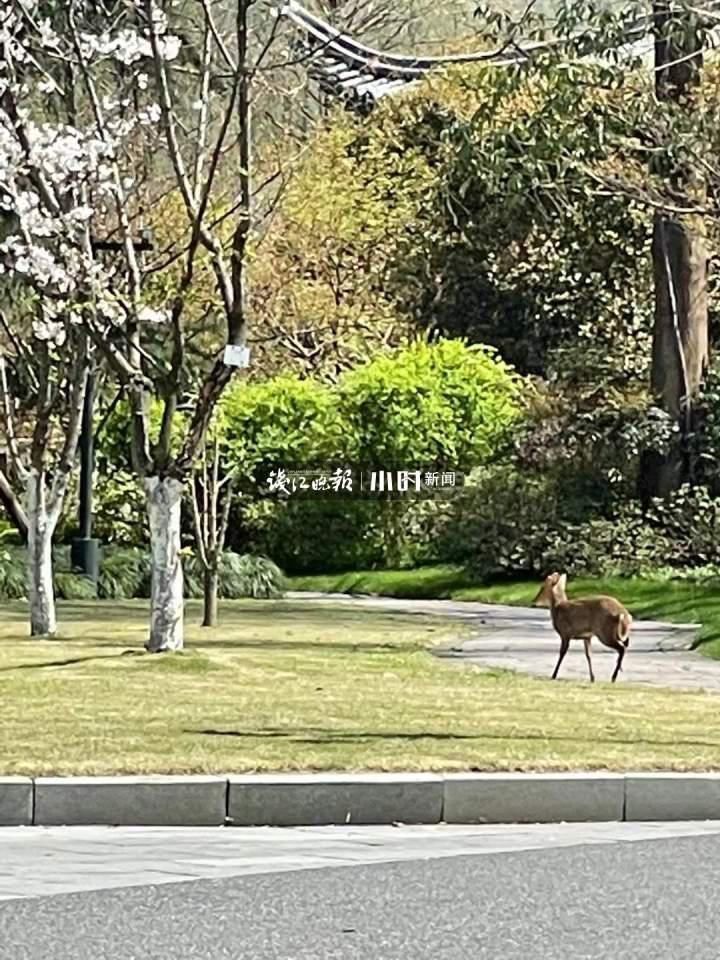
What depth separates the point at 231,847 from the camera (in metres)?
9.48

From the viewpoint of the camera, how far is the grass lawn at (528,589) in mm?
25250

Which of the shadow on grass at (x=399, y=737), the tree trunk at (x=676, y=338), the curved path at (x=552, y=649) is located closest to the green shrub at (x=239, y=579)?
the curved path at (x=552, y=649)

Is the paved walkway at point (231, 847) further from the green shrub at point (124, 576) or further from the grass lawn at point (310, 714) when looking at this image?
the green shrub at point (124, 576)

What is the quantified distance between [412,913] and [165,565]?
31.6 ft

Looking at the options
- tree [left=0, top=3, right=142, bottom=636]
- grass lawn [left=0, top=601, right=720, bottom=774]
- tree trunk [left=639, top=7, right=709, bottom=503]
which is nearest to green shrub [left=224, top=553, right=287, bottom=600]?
tree trunk [left=639, top=7, right=709, bottom=503]

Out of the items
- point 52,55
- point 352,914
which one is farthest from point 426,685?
point 352,914

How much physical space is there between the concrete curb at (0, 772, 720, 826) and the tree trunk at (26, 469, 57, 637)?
31.1 feet

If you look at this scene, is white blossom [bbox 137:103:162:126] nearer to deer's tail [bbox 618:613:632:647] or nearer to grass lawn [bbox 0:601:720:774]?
grass lawn [bbox 0:601:720:774]

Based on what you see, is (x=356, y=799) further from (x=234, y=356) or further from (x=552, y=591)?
(x=234, y=356)

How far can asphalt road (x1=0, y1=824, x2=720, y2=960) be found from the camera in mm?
7027

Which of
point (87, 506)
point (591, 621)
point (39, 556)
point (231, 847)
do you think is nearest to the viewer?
point (231, 847)

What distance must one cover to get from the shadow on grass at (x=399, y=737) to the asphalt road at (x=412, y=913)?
8.69 ft

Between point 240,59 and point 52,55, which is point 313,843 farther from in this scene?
point 52,55

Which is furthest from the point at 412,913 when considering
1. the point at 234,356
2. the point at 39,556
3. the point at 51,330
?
the point at 39,556
